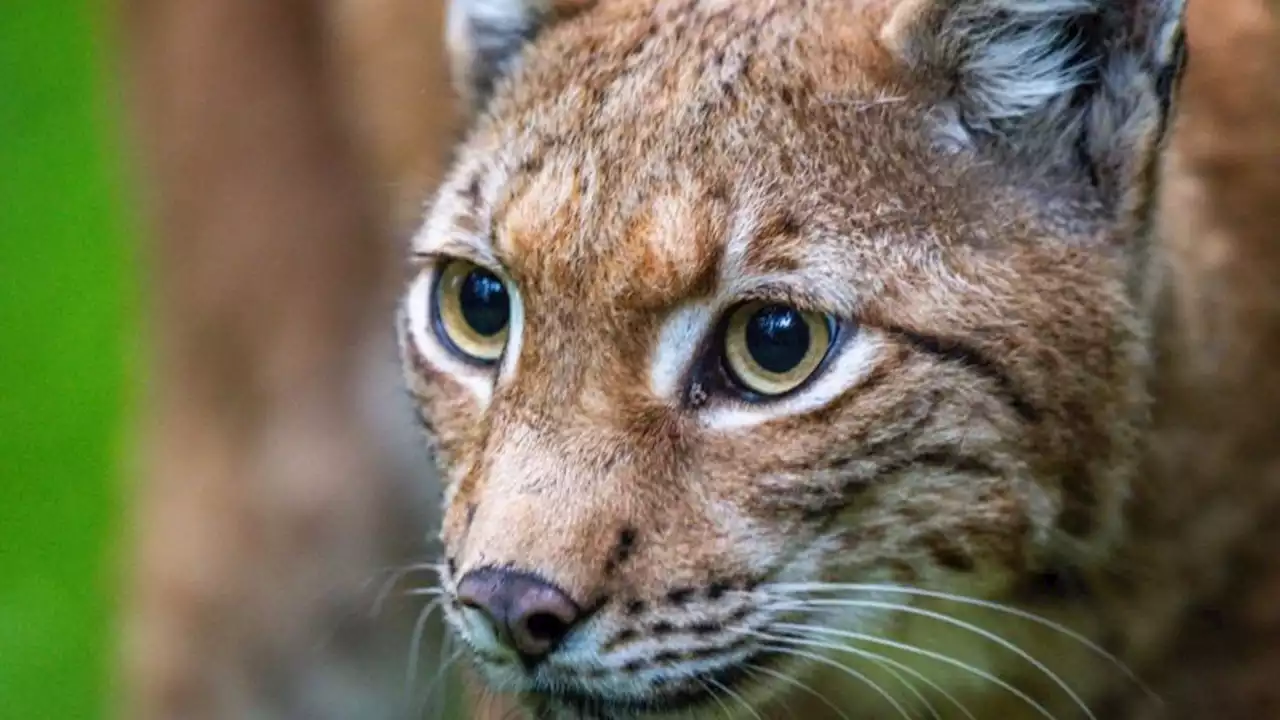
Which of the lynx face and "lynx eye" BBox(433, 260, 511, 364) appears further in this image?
"lynx eye" BBox(433, 260, 511, 364)

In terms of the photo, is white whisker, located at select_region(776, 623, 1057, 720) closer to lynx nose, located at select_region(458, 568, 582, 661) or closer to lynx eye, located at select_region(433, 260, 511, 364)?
lynx nose, located at select_region(458, 568, 582, 661)

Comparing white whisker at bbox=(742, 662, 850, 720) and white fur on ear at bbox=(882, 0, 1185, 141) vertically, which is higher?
white fur on ear at bbox=(882, 0, 1185, 141)

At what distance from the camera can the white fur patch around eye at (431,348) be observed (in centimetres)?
217

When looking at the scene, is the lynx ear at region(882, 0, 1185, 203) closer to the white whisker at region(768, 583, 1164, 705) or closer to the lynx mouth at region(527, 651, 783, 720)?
the white whisker at region(768, 583, 1164, 705)

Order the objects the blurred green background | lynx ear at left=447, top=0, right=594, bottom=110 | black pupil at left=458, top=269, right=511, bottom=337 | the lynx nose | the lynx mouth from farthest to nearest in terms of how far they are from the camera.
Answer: the blurred green background, lynx ear at left=447, top=0, right=594, bottom=110, black pupil at left=458, top=269, right=511, bottom=337, the lynx mouth, the lynx nose

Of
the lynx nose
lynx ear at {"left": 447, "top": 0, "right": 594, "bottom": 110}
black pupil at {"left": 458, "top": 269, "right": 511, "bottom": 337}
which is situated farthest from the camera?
lynx ear at {"left": 447, "top": 0, "right": 594, "bottom": 110}

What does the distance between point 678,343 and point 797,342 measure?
133mm

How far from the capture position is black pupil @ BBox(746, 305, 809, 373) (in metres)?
1.97

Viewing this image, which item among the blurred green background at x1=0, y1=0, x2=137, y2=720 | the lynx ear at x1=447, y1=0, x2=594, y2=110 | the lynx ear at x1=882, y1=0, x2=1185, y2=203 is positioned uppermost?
the lynx ear at x1=882, y1=0, x2=1185, y2=203

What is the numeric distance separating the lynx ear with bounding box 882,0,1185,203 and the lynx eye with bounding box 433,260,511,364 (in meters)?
0.54

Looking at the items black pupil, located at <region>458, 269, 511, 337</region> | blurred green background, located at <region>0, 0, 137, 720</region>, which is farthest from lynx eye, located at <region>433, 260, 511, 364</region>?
blurred green background, located at <region>0, 0, 137, 720</region>

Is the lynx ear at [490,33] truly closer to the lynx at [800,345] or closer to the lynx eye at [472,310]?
the lynx at [800,345]

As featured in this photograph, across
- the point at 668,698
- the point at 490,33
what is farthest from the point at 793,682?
the point at 490,33

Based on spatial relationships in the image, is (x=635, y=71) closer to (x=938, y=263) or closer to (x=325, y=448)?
(x=938, y=263)
